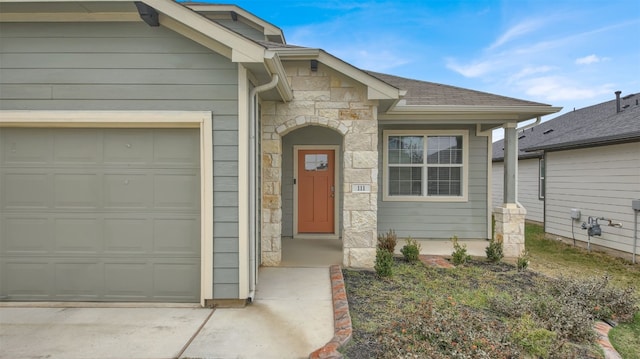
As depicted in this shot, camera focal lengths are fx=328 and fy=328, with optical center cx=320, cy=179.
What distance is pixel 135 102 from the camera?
3.46 meters

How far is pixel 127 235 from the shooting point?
11.8 feet

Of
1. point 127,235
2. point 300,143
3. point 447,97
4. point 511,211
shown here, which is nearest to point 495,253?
point 511,211

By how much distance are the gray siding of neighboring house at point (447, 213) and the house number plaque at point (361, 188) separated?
2.22 metres

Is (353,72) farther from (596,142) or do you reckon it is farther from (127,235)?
(596,142)

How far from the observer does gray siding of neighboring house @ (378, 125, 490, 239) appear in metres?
7.12

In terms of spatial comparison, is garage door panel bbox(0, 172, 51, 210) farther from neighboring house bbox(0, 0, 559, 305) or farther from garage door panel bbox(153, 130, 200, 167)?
garage door panel bbox(153, 130, 200, 167)

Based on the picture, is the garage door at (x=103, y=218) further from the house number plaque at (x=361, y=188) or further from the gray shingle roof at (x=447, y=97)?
the gray shingle roof at (x=447, y=97)

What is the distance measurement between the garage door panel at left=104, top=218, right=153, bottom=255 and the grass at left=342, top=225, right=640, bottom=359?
2.37 metres

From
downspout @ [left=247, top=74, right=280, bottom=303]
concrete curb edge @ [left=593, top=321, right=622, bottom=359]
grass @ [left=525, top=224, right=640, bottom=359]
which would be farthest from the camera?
downspout @ [left=247, top=74, right=280, bottom=303]

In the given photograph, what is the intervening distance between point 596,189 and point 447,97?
164 inches

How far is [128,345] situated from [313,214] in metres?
4.74

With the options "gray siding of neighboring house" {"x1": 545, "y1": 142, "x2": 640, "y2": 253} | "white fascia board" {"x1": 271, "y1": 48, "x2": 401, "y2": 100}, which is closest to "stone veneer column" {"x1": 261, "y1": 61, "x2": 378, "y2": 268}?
"white fascia board" {"x1": 271, "y1": 48, "x2": 401, "y2": 100}

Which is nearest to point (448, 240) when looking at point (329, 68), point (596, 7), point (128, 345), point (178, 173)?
point (329, 68)

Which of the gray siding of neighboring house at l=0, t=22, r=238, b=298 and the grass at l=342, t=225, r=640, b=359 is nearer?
the grass at l=342, t=225, r=640, b=359
